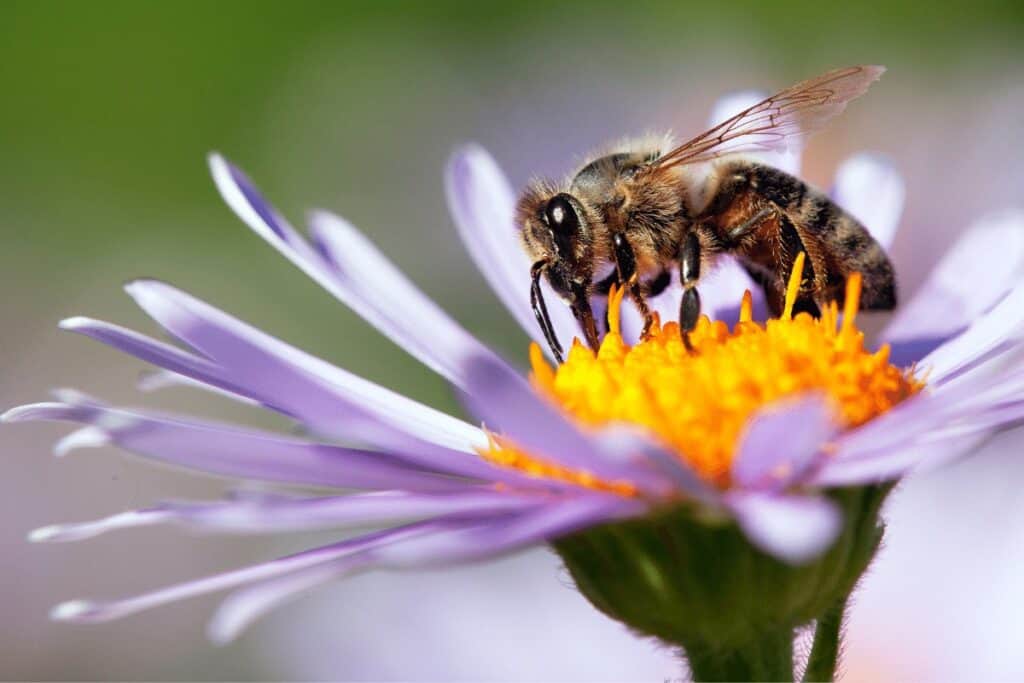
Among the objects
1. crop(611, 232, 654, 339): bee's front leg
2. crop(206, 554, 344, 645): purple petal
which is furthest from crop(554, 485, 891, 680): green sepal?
crop(611, 232, 654, 339): bee's front leg

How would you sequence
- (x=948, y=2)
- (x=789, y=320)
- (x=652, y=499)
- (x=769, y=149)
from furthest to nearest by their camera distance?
1. (x=948, y=2)
2. (x=769, y=149)
3. (x=789, y=320)
4. (x=652, y=499)

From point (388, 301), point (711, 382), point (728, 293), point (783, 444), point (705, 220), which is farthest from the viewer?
point (728, 293)

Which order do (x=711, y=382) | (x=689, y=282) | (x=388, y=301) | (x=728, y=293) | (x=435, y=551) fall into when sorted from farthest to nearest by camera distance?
(x=728, y=293) → (x=388, y=301) → (x=689, y=282) → (x=711, y=382) → (x=435, y=551)

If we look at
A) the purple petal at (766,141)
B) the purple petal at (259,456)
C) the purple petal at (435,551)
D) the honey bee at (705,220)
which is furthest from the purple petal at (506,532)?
the purple petal at (766,141)

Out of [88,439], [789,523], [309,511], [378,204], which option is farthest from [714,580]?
[378,204]

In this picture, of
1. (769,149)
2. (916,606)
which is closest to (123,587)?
(916,606)

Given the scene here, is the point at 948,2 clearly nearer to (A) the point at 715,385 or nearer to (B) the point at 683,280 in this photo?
(B) the point at 683,280

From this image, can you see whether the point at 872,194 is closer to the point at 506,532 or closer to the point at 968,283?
the point at 968,283
